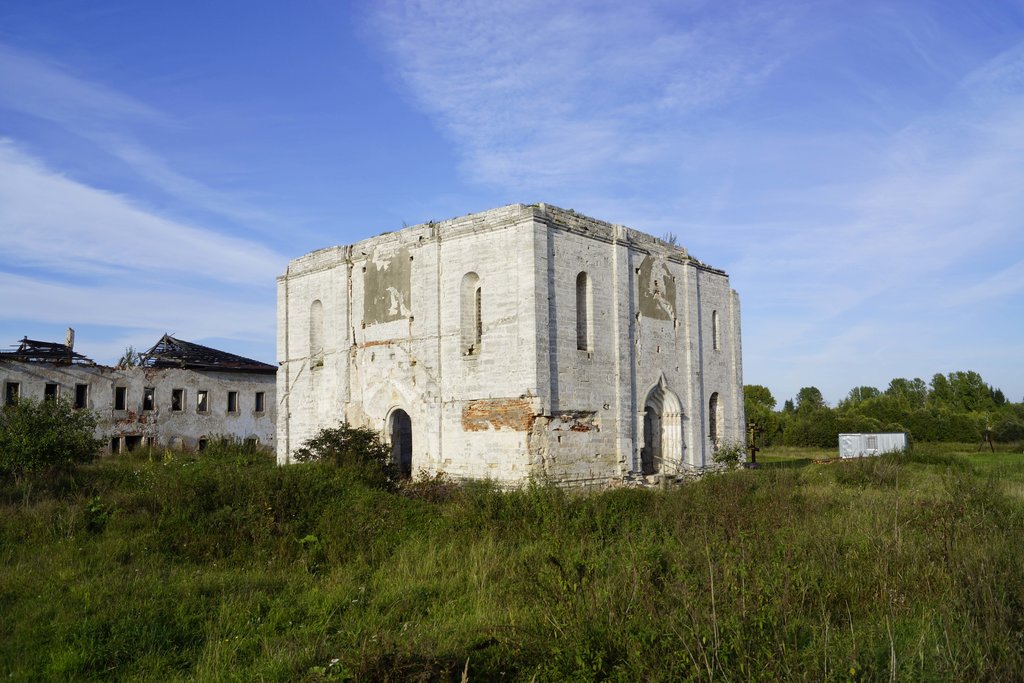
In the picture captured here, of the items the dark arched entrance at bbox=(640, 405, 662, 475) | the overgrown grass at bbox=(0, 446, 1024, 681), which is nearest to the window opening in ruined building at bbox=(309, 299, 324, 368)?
the overgrown grass at bbox=(0, 446, 1024, 681)

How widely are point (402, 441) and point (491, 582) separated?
1278 centimetres

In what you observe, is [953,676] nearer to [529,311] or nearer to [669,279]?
[529,311]

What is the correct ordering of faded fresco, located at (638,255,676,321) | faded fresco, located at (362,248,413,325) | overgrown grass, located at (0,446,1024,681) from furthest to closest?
faded fresco, located at (638,255,676,321) < faded fresco, located at (362,248,413,325) < overgrown grass, located at (0,446,1024,681)

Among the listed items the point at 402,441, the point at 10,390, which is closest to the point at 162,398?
the point at 10,390

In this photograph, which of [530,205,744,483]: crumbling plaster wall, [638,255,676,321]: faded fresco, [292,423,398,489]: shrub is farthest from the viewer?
[638,255,676,321]: faded fresco

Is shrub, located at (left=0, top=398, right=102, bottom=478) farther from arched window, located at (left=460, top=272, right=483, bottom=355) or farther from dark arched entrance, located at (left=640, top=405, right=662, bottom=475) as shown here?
dark arched entrance, located at (left=640, top=405, right=662, bottom=475)

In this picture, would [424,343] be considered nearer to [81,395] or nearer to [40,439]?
[40,439]

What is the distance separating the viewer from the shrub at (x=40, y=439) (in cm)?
1363

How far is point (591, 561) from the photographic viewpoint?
6.89 meters

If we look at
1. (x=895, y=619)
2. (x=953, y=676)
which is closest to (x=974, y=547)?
(x=895, y=619)

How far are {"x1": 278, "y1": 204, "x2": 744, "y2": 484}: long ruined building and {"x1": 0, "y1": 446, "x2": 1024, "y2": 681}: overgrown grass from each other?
447 centimetres

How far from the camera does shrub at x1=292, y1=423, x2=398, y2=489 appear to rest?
1636cm

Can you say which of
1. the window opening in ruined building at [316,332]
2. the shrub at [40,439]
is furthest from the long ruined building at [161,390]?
the shrub at [40,439]

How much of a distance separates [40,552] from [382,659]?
648 cm
